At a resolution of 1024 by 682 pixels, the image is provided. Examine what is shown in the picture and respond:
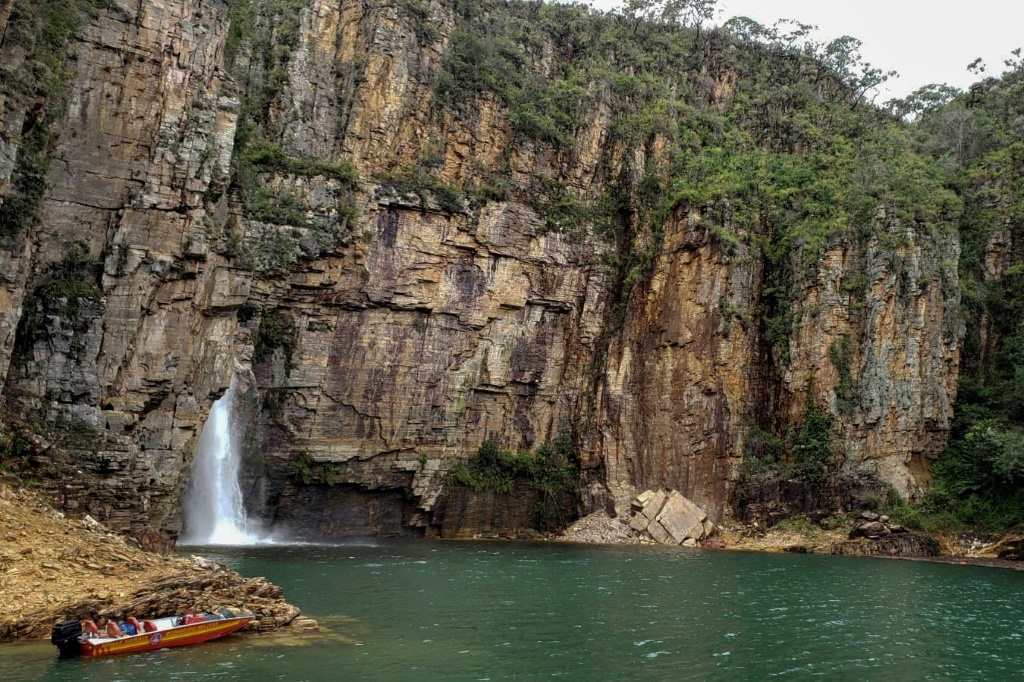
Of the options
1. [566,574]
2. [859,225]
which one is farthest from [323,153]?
[859,225]

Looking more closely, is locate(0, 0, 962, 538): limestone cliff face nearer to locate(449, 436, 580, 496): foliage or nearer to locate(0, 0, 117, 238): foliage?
locate(449, 436, 580, 496): foliage

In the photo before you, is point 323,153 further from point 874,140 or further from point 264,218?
point 874,140

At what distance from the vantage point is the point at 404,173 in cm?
3728

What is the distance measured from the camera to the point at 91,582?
16.6 meters

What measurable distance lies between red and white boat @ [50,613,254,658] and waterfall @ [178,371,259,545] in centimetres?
1673

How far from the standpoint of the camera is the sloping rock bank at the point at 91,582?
51.5ft

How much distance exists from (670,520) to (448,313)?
42.8 ft

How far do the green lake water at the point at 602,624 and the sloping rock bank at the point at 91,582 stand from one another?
777mm

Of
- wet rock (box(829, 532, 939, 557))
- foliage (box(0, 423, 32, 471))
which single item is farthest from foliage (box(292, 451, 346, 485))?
wet rock (box(829, 532, 939, 557))

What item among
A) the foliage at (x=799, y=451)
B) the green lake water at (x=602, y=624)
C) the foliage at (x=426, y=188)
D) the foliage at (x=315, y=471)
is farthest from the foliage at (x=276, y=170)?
the foliage at (x=799, y=451)

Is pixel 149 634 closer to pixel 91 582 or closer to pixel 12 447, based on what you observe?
pixel 91 582

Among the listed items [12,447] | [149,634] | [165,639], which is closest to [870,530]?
[165,639]

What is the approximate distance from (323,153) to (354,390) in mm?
10029

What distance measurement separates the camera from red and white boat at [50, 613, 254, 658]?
14.4 m
